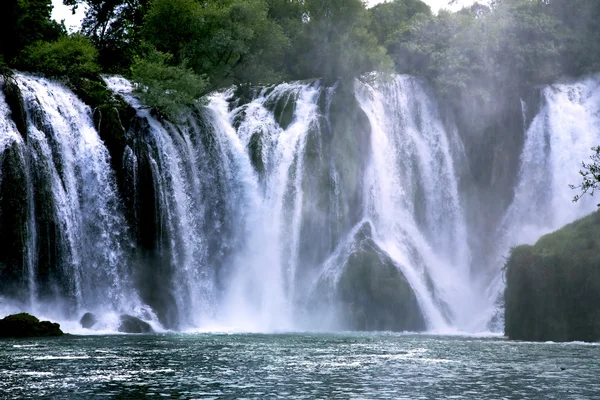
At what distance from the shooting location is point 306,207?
45.9 meters

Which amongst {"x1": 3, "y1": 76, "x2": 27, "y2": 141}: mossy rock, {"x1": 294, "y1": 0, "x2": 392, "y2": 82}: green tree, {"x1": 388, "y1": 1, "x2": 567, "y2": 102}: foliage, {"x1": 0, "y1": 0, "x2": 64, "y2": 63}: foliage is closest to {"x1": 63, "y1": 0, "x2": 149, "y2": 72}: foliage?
{"x1": 0, "y1": 0, "x2": 64, "y2": 63}: foliage

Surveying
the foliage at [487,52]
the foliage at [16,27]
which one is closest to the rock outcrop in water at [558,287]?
the foliage at [487,52]

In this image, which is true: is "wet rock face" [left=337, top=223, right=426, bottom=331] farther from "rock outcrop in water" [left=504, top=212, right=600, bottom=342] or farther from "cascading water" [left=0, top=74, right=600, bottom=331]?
"rock outcrop in water" [left=504, top=212, right=600, bottom=342]

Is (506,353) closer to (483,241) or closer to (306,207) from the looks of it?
(306,207)

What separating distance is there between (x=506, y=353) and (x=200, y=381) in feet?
38.3

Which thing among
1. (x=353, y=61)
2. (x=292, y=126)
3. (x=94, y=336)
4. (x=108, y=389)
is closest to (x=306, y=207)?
(x=292, y=126)

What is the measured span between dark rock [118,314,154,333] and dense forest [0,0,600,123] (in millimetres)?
16744

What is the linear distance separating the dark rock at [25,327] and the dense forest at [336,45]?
2043 centimetres

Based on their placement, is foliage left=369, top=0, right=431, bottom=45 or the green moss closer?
the green moss

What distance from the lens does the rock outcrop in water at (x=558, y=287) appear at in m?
32.1

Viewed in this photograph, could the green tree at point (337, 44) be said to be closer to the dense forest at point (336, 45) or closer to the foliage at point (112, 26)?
the dense forest at point (336, 45)

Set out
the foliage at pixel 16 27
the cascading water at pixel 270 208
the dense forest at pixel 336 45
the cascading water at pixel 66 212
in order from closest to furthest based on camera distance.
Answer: the cascading water at pixel 66 212, the cascading water at pixel 270 208, the dense forest at pixel 336 45, the foliage at pixel 16 27

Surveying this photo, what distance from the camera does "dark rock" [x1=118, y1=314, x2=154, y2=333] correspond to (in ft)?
116

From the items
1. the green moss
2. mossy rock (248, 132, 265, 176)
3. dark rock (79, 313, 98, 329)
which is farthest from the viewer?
the green moss
